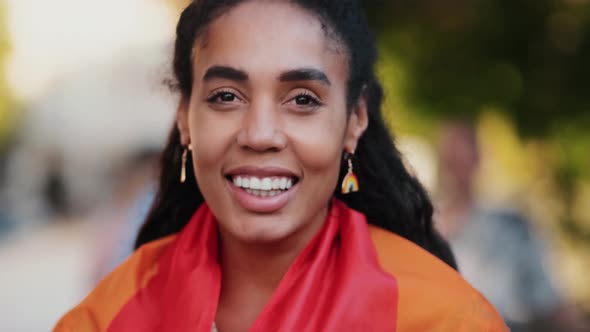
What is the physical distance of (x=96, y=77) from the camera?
36.1 feet

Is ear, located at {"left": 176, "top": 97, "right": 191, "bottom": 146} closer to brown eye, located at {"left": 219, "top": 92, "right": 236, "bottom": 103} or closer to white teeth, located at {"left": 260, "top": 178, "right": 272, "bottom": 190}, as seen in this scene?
brown eye, located at {"left": 219, "top": 92, "right": 236, "bottom": 103}

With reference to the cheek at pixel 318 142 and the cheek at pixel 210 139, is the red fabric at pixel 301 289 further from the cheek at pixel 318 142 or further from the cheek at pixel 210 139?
the cheek at pixel 210 139

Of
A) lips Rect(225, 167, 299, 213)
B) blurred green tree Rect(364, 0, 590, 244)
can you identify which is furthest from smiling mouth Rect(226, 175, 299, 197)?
blurred green tree Rect(364, 0, 590, 244)

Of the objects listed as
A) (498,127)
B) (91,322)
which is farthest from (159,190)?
(498,127)

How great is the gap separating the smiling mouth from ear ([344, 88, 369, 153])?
10.8 inches

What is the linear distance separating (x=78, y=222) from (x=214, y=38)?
363 inches

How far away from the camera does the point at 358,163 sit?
3207 mm

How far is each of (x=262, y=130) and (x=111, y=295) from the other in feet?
2.58

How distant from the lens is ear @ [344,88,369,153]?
2.98 m

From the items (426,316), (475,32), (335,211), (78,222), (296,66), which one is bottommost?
(78,222)

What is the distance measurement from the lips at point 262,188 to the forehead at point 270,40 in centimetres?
28

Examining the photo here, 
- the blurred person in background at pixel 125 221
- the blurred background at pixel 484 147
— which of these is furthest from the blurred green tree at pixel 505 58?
the blurred person in background at pixel 125 221

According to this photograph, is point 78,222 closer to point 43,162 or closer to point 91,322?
point 43,162

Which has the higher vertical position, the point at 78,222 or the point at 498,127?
the point at 498,127
